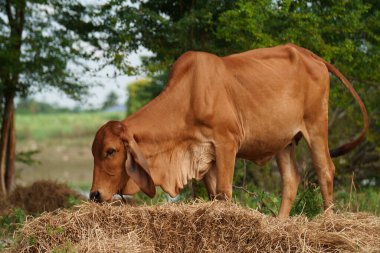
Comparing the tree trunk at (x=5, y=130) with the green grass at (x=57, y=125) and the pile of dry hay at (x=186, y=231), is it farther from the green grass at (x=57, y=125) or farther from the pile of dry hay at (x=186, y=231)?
the green grass at (x=57, y=125)

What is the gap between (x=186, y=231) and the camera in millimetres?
8359

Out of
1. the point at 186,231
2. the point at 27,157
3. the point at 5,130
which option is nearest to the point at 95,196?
the point at 186,231

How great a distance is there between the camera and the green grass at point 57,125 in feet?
219

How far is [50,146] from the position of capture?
63188 millimetres

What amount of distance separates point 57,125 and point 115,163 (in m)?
64.7

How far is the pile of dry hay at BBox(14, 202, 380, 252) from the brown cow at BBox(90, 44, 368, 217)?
1.12 metres

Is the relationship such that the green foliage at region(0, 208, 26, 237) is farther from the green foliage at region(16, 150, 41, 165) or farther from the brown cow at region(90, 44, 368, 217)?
the green foliage at region(16, 150, 41, 165)

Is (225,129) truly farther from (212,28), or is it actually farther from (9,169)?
(9,169)

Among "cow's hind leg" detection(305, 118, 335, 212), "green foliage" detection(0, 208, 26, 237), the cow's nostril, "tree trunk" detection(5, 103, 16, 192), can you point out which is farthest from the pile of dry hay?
"tree trunk" detection(5, 103, 16, 192)

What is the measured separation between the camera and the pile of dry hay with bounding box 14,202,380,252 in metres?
8.16

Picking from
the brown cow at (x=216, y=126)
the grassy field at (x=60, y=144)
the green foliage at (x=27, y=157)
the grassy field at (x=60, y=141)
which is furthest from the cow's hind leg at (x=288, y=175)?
the grassy field at (x=60, y=141)

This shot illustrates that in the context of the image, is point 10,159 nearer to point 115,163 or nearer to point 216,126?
point 115,163

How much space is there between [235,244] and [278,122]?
104 inches

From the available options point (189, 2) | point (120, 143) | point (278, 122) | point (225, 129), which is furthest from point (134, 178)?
point (189, 2)
